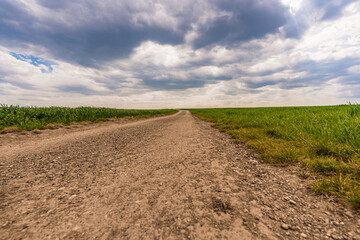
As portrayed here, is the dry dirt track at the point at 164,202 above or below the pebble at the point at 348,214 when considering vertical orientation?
below

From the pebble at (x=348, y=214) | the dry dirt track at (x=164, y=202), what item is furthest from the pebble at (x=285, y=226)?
the pebble at (x=348, y=214)

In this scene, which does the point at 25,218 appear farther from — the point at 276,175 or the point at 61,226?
the point at 276,175

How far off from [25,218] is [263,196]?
333cm

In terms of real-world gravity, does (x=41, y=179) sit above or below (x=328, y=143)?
below

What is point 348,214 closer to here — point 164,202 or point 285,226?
point 285,226

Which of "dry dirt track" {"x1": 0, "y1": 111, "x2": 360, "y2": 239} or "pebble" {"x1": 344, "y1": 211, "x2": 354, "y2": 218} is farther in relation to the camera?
"pebble" {"x1": 344, "y1": 211, "x2": 354, "y2": 218}

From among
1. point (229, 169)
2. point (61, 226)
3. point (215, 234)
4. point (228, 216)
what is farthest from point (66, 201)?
point (229, 169)

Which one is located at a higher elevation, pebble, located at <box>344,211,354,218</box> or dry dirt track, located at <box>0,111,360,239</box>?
pebble, located at <box>344,211,354,218</box>

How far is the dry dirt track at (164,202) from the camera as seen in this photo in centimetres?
153

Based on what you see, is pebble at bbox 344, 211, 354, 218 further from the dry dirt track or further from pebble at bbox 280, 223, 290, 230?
pebble at bbox 280, 223, 290, 230

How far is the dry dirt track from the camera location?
60.3 inches

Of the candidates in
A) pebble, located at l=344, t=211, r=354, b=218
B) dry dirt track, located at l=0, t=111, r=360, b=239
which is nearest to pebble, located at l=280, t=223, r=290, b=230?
dry dirt track, located at l=0, t=111, r=360, b=239

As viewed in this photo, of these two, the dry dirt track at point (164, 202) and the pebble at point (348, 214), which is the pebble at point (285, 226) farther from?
the pebble at point (348, 214)

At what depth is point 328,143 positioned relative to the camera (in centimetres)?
327
